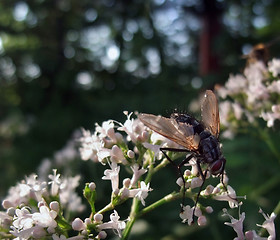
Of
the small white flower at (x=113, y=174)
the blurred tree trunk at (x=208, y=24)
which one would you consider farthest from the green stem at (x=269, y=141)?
the blurred tree trunk at (x=208, y=24)

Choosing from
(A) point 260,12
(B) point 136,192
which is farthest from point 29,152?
(A) point 260,12

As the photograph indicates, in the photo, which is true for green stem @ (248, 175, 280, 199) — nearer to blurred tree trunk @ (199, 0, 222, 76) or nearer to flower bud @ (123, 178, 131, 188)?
flower bud @ (123, 178, 131, 188)

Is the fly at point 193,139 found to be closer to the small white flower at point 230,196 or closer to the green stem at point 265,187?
the small white flower at point 230,196

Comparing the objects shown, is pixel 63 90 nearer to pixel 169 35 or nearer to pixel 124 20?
pixel 124 20

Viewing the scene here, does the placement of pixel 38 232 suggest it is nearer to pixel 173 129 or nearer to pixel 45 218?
pixel 45 218

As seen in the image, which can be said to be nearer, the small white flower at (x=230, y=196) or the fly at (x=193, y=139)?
the fly at (x=193, y=139)

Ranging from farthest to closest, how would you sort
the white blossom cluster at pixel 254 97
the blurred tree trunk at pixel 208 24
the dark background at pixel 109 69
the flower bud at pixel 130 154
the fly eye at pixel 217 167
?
the blurred tree trunk at pixel 208 24, the dark background at pixel 109 69, the white blossom cluster at pixel 254 97, the flower bud at pixel 130 154, the fly eye at pixel 217 167

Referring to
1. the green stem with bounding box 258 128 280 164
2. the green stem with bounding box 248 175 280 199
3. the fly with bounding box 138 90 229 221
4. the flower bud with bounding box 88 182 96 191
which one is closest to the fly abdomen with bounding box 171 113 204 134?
the fly with bounding box 138 90 229 221
